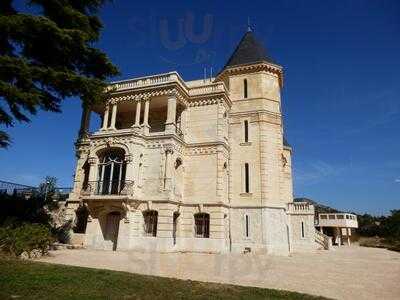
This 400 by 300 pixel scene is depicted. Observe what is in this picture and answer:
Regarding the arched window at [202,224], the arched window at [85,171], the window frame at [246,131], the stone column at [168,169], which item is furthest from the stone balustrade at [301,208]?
the arched window at [85,171]

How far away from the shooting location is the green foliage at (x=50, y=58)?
39.1ft

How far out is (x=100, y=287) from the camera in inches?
344

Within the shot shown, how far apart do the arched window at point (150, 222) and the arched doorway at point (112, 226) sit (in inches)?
74.5

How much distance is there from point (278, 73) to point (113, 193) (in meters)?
16.2

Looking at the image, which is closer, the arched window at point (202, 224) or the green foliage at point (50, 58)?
the green foliage at point (50, 58)

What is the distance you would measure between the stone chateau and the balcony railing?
7 cm

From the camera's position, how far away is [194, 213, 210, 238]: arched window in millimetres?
22328

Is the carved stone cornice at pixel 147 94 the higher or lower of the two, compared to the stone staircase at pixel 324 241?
higher

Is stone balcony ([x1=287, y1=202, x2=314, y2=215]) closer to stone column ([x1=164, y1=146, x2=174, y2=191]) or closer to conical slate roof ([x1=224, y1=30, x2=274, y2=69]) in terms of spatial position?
stone column ([x1=164, y1=146, x2=174, y2=191])

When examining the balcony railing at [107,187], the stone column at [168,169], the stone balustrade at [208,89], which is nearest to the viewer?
the balcony railing at [107,187]

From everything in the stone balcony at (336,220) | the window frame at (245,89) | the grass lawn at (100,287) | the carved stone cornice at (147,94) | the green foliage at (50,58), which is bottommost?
the grass lawn at (100,287)

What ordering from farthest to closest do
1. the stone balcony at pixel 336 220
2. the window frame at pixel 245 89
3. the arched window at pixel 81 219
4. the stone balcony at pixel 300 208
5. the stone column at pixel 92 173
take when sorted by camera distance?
1. the stone balcony at pixel 336 220
2. the stone balcony at pixel 300 208
3. the window frame at pixel 245 89
4. the arched window at pixel 81 219
5. the stone column at pixel 92 173

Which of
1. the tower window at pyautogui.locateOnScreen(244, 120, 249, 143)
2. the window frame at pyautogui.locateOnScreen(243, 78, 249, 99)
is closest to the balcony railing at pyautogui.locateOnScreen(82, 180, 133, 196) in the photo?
the tower window at pyautogui.locateOnScreen(244, 120, 249, 143)

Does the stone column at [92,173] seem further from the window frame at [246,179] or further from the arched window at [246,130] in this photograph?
the arched window at [246,130]
